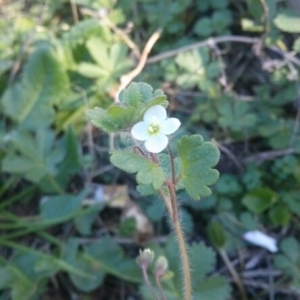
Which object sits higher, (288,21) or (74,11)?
(74,11)

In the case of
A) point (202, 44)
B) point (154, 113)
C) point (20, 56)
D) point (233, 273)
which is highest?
point (154, 113)

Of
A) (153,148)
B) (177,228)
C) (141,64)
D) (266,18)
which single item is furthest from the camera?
(141,64)

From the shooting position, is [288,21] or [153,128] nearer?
[153,128]

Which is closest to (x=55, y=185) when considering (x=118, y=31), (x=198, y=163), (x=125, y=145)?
(x=125, y=145)

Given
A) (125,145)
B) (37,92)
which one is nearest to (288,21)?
(125,145)

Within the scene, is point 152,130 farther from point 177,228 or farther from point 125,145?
point 125,145

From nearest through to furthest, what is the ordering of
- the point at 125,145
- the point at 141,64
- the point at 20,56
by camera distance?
the point at 125,145 → the point at 141,64 → the point at 20,56

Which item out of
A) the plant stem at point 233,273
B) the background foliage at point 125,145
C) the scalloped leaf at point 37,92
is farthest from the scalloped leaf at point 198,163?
the scalloped leaf at point 37,92
